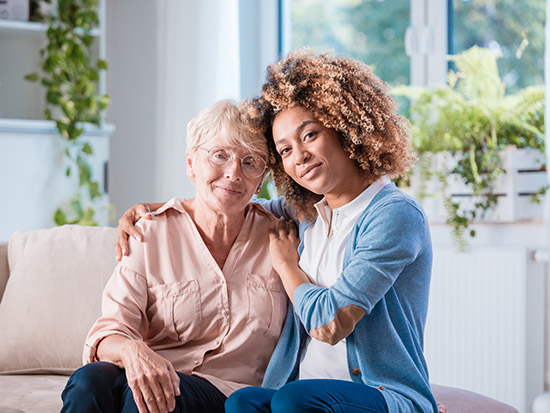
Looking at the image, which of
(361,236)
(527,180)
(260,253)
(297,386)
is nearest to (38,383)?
→ (260,253)

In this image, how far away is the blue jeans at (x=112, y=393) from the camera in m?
1.41

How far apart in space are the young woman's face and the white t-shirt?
52 millimetres

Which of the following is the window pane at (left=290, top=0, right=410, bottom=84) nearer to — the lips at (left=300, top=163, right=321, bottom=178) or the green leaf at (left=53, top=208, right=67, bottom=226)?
the green leaf at (left=53, top=208, right=67, bottom=226)

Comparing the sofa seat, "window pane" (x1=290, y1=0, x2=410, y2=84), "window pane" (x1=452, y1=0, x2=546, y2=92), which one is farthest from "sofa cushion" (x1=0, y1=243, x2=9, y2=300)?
"window pane" (x1=452, y1=0, x2=546, y2=92)

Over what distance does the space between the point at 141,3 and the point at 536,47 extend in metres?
1.93

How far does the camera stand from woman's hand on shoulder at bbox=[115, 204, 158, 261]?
1.67 m

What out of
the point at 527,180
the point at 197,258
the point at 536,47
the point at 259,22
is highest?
the point at 259,22

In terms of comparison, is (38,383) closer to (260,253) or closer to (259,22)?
(260,253)

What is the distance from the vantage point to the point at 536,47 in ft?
9.12

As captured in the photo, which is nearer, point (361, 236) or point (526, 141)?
point (361, 236)

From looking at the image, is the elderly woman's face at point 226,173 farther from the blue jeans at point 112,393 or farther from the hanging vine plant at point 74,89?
the hanging vine plant at point 74,89

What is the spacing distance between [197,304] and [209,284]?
57 mm

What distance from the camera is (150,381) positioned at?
1434 millimetres

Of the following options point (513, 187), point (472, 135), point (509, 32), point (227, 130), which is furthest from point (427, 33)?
point (227, 130)
